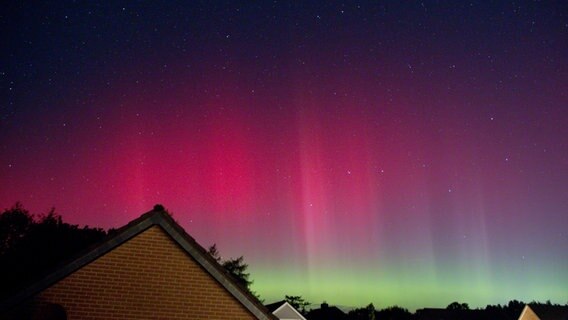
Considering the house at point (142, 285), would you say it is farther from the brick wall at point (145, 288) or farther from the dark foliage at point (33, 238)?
the dark foliage at point (33, 238)

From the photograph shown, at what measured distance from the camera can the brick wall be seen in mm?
10609

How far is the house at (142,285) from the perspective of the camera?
10.5 m

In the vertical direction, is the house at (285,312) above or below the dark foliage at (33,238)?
below

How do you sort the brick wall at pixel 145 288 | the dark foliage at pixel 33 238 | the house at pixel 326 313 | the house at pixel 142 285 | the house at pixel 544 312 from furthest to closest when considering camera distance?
the house at pixel 326 313 → the house at pixel 544 312 → the dark foliage at pixel 33 238 → the brick wall at pixel 145 288 → the house at pixel 142 285

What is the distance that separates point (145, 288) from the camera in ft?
36.7

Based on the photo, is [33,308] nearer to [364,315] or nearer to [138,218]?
[138,218]

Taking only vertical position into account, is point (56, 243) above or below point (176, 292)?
above

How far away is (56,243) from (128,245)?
37167mm

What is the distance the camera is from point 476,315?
61.0 metres

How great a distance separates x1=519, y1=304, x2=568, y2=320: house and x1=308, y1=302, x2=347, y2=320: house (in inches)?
1070

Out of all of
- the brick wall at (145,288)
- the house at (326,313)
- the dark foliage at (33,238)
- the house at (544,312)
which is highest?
the dark foliage at (33,238)

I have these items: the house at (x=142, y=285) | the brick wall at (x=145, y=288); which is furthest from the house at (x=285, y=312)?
the brick wall at (x=145, y=288)

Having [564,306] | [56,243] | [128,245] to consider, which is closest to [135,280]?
[128,245]

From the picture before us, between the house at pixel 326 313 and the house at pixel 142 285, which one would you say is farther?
the house at pixel 326 313
